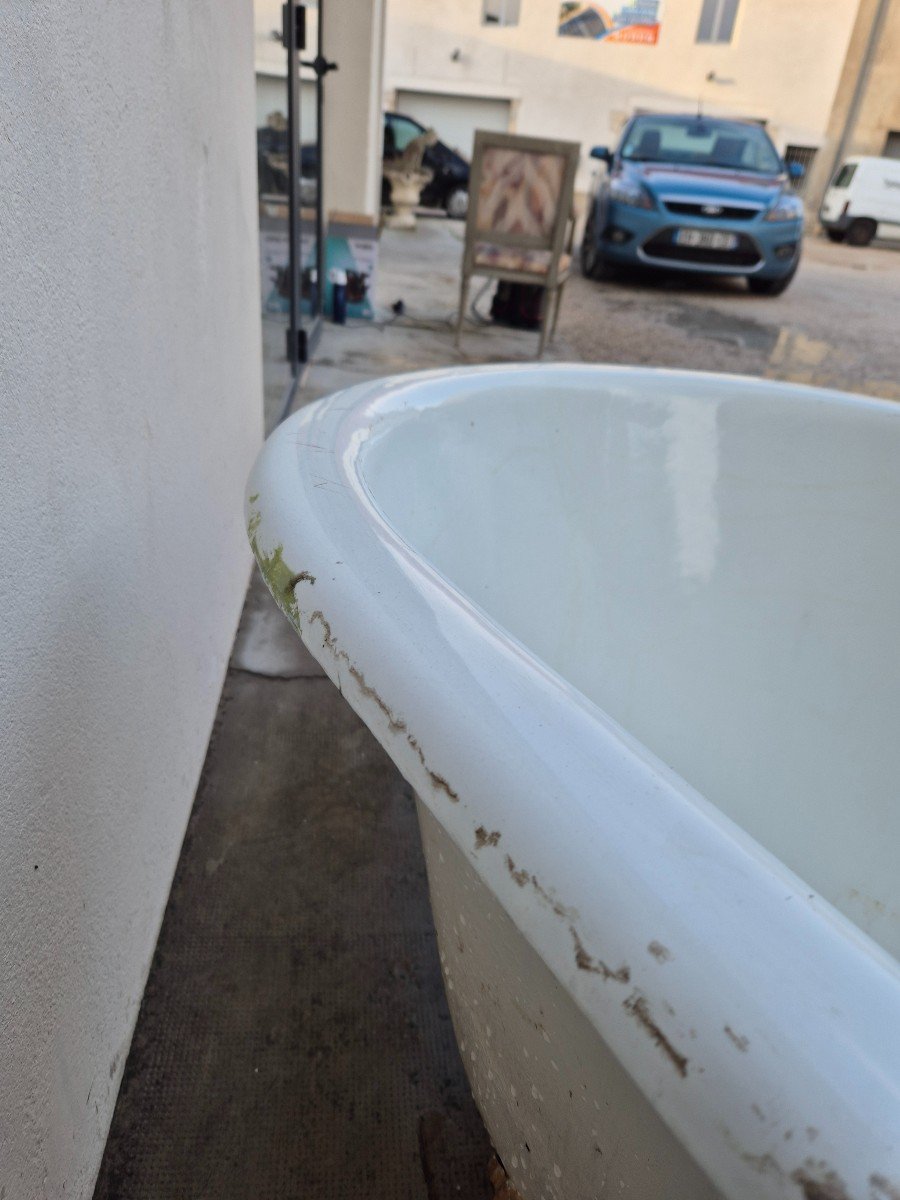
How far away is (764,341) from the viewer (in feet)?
14.5

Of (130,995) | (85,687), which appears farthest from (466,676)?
(130,995)

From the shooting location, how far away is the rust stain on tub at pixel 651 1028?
0.87 ft

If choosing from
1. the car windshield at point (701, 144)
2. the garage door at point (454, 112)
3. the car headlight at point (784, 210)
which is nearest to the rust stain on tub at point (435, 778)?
the car headlight at point (784, 210)

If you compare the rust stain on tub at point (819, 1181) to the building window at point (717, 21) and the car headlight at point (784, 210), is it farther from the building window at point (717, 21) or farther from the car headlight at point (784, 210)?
the building window at point (717, 21)

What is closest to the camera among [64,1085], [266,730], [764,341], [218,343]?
[64,1085]

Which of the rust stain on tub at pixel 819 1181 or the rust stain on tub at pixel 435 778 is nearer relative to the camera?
the rust stain on tub at pixel 819 1181

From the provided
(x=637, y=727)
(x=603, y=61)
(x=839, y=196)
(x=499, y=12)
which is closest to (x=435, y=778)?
(x=637, y=727)

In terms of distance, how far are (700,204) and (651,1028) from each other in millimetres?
5714

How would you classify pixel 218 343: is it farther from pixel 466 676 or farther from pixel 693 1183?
pixel 693 1183

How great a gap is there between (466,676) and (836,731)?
3.13ft

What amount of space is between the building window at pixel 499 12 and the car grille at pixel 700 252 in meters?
8.85

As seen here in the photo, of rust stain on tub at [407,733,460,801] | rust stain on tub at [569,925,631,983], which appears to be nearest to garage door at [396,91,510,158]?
rust stain on tub at [407,733,460,801]

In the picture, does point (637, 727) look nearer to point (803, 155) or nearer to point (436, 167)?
point (436, 167)

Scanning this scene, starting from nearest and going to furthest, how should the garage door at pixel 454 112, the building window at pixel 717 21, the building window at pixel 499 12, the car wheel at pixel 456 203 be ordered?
1. the car wheel at pixel 456 203
2. the building window at pixel 499 12
3. the building window at pixel 717 21
4. the garage door at pixel 454 112
